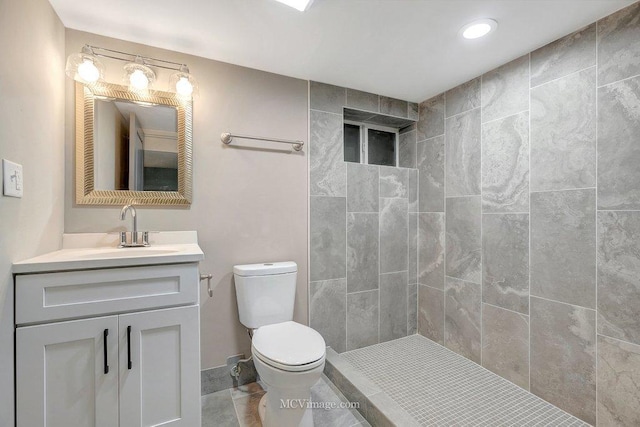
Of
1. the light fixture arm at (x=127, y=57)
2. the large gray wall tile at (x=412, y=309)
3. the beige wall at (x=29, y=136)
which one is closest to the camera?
the beige wall at (x=29, y=136)

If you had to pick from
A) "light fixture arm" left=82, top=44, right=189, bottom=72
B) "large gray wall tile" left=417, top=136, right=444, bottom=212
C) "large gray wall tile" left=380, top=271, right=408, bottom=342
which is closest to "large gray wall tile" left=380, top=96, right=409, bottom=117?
"large gray wall tile" left=417, top=136, right=444, bottom=212

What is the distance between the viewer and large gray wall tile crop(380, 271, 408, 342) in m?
2.34

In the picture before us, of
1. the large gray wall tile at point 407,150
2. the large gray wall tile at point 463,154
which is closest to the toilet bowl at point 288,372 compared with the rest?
the large gray wall tile at point 463,154

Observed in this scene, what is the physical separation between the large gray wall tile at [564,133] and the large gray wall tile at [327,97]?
47.8 inches

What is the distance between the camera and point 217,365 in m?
1.81

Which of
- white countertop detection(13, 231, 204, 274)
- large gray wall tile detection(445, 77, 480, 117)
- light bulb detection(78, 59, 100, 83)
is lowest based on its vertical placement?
white countertop detection(13, 231, 204, 274)

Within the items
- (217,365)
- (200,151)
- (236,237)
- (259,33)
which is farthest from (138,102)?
(217,365)

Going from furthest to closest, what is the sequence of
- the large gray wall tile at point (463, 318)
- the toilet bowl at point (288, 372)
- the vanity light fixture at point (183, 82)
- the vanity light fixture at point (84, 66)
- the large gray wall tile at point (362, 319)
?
the large gray wall tile at point (362, 319) → the large gray wall tile at point (463, 318) → the vanity light fixture at point (183, 82) → the vanity light fixture at point (84, 66) → the toilet bowl at point (288, 372)

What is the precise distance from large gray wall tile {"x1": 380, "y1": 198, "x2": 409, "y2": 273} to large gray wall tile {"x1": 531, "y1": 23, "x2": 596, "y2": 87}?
3.89ft

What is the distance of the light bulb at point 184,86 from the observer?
162 cm

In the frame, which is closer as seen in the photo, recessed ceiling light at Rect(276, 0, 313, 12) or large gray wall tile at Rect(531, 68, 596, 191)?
recessed ceiling light at Rect(276, 0, 313, 12)

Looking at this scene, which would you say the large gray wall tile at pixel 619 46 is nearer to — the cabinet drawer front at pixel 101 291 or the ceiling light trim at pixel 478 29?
the ceiling light trim at pixel 478 29

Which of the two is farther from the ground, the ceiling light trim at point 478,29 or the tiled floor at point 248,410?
the ceiling light trim at point 478,29

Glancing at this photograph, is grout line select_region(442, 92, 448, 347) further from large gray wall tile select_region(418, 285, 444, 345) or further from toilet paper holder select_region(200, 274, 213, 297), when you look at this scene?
toilet paper holder select_region(200, 274, 213, 297)
